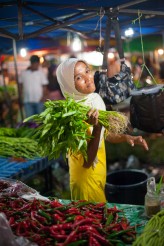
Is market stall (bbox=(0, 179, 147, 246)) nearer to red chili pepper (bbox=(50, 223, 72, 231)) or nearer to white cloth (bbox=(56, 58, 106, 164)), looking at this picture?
red chili pepper (bbox=(50, 223, 72, 231))

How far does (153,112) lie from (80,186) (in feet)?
3.71

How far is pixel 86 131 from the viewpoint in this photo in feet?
10.6

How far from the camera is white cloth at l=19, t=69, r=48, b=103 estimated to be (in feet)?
30.8

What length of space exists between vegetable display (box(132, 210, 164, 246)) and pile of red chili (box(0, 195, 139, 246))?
0.52 feet

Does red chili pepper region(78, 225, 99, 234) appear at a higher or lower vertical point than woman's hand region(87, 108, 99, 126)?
lower

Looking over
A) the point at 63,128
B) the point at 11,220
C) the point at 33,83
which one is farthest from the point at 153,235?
Result: the point at 33,83

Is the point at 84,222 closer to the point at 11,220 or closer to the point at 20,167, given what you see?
the point at 11,220

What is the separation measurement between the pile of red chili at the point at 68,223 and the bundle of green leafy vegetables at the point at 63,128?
468 millimetres

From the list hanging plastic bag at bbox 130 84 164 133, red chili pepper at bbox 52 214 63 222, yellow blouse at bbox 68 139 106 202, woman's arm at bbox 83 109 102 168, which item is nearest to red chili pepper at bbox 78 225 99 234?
red chili pepper at bbox 52 214 63 222

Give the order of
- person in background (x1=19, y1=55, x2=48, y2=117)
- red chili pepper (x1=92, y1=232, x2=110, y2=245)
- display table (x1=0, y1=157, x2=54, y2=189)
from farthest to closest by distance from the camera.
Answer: person in background (x1=19, y1=55, x2=48, y2=117) → display table (x1=0, y1=157, x2=54, y2=189) → red chili pepper (x1=92, y1=232, x2=110, y2=245)

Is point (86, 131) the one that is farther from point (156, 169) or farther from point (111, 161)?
point (111, 161)

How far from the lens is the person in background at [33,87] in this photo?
937cm

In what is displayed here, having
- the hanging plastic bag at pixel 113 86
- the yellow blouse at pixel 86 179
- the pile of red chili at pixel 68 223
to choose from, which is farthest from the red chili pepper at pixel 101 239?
the hanging plastic bag at pixel 113 86

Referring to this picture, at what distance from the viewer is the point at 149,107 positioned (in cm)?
380
